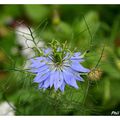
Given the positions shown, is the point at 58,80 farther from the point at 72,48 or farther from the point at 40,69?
the point at 72,48

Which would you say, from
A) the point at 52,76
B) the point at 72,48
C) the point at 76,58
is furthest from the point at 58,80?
the point at 72,48

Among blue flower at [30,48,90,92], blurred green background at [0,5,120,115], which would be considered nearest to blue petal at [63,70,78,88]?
blue flower at [30,48,90,92]

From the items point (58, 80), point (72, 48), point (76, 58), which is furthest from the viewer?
point (72, 48)

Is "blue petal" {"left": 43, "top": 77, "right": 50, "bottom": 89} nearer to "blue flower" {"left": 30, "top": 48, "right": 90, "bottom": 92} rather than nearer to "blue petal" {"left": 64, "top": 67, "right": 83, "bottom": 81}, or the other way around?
"blue flower" {"left": 30, "top": 48, "right": 90, "bottom": 92}

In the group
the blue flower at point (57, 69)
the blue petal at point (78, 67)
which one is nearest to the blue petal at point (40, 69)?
the blue flower at point (57, 69)

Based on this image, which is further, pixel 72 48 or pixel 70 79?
pixel 72 48

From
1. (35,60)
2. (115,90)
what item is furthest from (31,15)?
(35,60)
